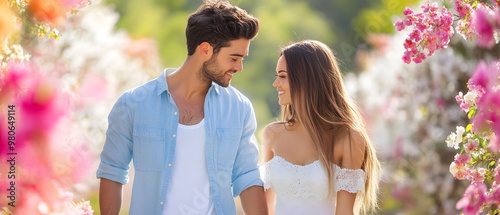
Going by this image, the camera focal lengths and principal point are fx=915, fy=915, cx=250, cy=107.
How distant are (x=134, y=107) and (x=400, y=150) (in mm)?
5183

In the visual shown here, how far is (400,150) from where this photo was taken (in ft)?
27.0

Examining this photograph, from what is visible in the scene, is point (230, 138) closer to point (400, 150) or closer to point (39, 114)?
point (39, 114)

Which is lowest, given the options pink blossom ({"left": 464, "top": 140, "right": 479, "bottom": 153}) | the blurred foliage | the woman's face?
pink blossom ({"left": 464, "top": 140, "right": 479, "bottom": 153})

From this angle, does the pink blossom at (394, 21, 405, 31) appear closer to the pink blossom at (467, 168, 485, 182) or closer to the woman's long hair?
the woman's long hair

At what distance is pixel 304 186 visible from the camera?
3461 millimetres

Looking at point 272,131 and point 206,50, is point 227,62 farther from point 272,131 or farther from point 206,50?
point 272,131

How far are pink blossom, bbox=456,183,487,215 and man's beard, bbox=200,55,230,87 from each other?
109cm

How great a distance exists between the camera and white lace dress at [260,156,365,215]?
3.45m

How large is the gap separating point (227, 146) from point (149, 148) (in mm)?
293

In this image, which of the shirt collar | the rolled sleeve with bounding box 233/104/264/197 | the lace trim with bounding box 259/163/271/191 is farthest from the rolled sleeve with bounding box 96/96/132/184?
the lace trim with bounding box 259/163/271/191

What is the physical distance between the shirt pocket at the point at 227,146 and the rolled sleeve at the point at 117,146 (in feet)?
1.09

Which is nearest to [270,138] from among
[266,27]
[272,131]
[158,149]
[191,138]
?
[272,131]

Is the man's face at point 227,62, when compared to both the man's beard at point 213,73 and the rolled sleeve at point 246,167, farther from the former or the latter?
the rolled sleeve at point 246,167

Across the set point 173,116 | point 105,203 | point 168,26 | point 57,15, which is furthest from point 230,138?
point 168,26
